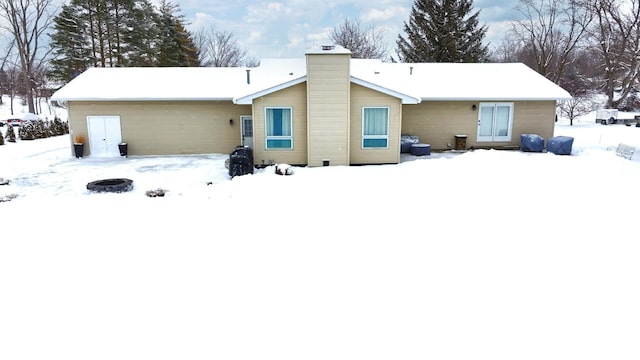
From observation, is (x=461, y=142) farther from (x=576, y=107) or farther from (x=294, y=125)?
(x=576, y=107)

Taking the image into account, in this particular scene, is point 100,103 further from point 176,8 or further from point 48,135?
point 176,8

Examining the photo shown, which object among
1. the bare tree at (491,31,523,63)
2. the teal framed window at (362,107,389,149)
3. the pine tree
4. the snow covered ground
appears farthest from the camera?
the bare tree at (491,31,523,63)

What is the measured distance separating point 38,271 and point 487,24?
3435 cm

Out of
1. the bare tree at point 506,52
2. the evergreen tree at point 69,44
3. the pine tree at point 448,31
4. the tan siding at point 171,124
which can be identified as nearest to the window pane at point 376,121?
the tan siding at point 171,124

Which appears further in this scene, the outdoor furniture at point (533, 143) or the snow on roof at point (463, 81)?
the snow on roof at point (463, 81)

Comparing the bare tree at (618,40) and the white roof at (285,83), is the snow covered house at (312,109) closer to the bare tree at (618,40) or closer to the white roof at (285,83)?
the white roof at (285,83)

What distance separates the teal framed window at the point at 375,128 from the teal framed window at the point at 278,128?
98.0 inches

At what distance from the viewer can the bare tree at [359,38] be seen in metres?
39.6

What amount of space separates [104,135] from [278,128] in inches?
275

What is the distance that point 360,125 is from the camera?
1414 centimetres

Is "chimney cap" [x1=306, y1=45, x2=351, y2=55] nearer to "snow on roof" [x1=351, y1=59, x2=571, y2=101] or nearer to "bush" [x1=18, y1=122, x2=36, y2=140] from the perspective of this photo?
"snow on roof" [x1=351, y1=59, x2=571, y2=101]

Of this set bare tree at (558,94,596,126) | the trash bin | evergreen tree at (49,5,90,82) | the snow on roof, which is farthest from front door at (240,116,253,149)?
evergreen tree at (49,5,90,82)

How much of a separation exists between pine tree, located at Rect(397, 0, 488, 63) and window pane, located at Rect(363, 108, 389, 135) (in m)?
20.7

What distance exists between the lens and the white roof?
15328 mm
